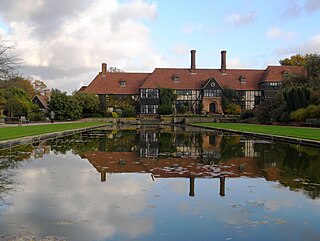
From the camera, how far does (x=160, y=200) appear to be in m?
6.28

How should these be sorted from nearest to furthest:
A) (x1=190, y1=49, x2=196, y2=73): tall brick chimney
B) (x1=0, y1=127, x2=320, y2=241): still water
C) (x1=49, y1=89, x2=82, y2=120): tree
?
(x1=0, y1=127, x2=320, y2=241): still water < (x1=49, y1=89, x2=82, y2=120): tree < (x1=190, y1=49, x2=196, y2=73): tall brick chimney

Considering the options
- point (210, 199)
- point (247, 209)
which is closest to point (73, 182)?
point (210, 199)

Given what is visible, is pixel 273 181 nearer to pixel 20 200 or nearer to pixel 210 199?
pixel 210 199

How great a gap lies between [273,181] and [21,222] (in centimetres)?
551

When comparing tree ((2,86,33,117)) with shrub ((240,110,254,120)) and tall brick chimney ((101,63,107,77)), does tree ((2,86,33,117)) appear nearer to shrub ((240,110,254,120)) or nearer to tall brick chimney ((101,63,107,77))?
tall brick chimney ((101,63,107,77))

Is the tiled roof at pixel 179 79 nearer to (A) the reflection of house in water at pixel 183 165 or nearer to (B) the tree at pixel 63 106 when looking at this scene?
(B) the tree at pixel 63 106

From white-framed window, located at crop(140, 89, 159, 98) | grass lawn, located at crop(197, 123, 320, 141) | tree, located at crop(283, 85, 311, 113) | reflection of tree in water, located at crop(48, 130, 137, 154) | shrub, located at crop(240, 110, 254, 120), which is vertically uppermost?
white-framed window, located at crop(140, 89, 159, 98)

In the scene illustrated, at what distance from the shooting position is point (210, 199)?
6.39 meters

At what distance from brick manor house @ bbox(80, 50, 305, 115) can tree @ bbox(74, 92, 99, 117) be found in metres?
4.52

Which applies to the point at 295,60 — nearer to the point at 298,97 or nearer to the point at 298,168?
the point at 298,97

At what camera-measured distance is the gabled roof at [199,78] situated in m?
70.6

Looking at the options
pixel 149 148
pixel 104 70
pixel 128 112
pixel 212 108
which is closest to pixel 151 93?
pixel 128 112

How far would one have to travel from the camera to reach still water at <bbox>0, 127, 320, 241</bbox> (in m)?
4.68

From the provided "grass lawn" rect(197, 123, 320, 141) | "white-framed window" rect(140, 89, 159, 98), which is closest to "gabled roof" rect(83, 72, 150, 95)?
"white-framed window" rect(140, 89, 159, 98)
